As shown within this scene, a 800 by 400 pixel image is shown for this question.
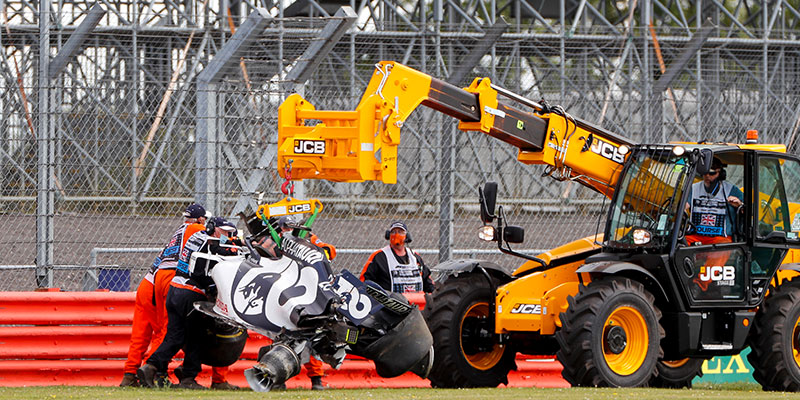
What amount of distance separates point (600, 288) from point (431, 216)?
3.27m

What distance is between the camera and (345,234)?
12.2 m

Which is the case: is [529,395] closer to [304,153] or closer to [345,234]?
[304,153]

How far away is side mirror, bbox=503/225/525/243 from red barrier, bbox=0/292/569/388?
172cm

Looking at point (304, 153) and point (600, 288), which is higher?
point (304, 153)

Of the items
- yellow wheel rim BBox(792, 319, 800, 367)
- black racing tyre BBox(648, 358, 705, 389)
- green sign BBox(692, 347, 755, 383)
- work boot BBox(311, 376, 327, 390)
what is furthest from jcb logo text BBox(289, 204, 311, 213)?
green sign BBox(692, 347, 755, 383)

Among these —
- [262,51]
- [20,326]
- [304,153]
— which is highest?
[262,51]

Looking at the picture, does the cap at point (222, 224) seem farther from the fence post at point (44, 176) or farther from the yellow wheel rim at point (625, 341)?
the yellow wheel rim at point (625, 341)

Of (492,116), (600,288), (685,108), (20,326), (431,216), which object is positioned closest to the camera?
(600,288)

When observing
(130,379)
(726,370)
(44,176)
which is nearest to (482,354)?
(130,379)

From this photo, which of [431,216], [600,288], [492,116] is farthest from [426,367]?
[431,216]

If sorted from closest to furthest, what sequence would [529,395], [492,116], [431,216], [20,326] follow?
[529,395] < [492,116] < [20,326] < [431,216]

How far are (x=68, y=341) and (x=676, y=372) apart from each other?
5.11 m

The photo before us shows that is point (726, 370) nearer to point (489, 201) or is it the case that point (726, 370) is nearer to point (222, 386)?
point (489, 201)

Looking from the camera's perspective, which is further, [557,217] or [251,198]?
[557,217]
